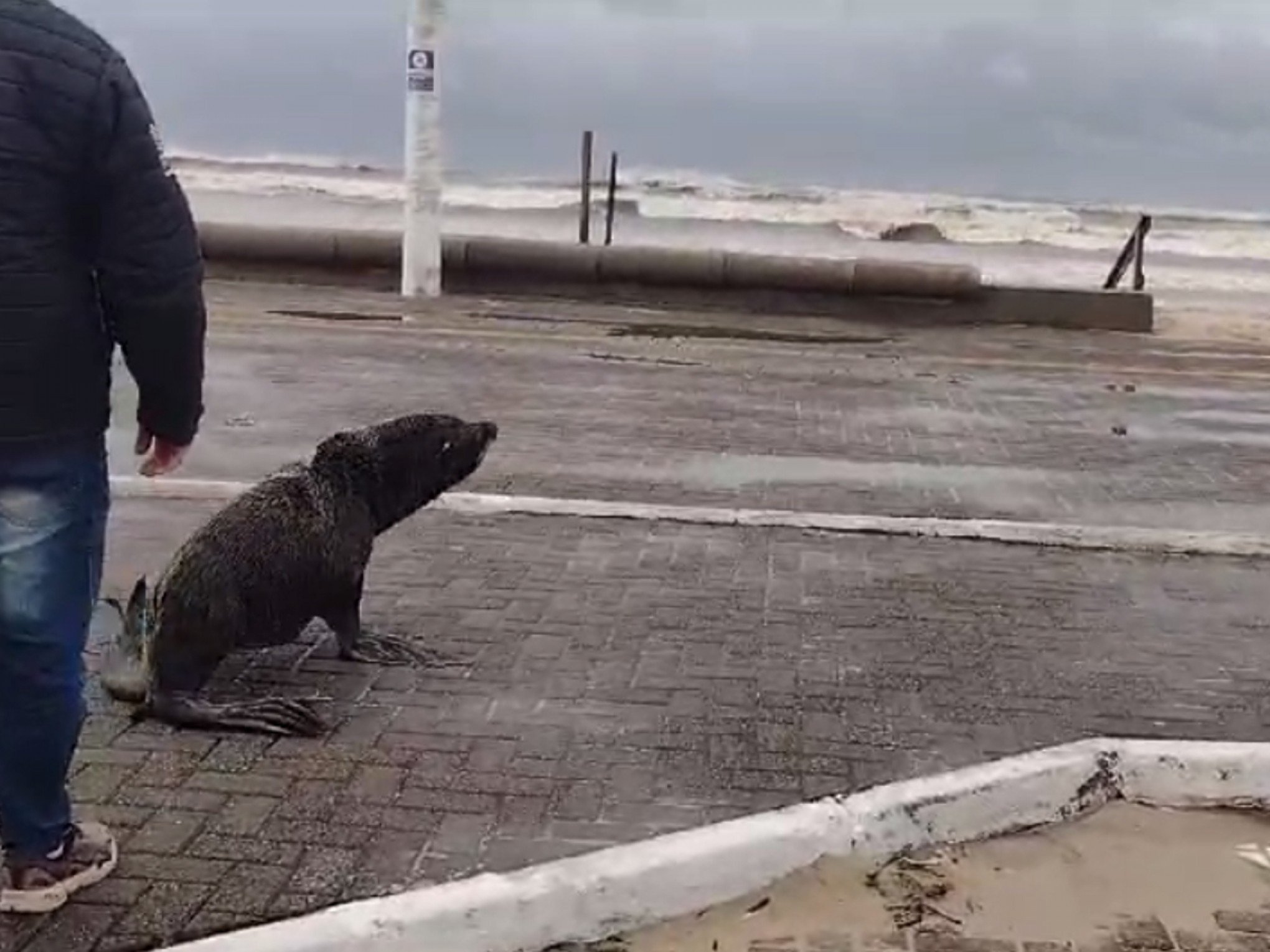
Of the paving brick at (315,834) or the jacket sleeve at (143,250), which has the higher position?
the jacket sleeve at (143,250)

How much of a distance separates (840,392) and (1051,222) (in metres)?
37.4

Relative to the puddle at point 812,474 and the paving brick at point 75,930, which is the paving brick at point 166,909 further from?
the puddle at point 812,474

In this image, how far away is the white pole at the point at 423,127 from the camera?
55.4 ft

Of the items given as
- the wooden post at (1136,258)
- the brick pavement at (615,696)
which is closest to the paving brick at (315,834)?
the brick pavement at (615,696)

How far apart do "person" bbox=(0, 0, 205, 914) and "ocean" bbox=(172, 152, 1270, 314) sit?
968 inches

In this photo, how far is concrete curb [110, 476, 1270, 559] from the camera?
780 centimetres

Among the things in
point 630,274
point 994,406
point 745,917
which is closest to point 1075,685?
point 745,917

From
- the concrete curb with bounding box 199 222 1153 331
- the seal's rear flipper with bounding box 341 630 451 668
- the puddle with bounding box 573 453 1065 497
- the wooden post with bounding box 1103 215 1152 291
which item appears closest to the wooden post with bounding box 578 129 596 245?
the concrete curb with bounding box 199 222 1153 331

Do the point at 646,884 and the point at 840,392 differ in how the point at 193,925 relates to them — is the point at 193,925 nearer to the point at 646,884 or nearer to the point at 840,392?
the point at 646,884

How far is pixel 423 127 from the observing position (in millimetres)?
17062

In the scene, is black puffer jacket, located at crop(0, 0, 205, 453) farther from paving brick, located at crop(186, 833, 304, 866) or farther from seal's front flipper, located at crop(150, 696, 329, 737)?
seal's front flipper, located at crop(150, 696, 329, 737)

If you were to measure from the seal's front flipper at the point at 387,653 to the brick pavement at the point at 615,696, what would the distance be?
8 cm

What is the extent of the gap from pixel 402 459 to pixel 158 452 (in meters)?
1.77

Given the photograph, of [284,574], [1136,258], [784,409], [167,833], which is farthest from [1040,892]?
[1136,258]
